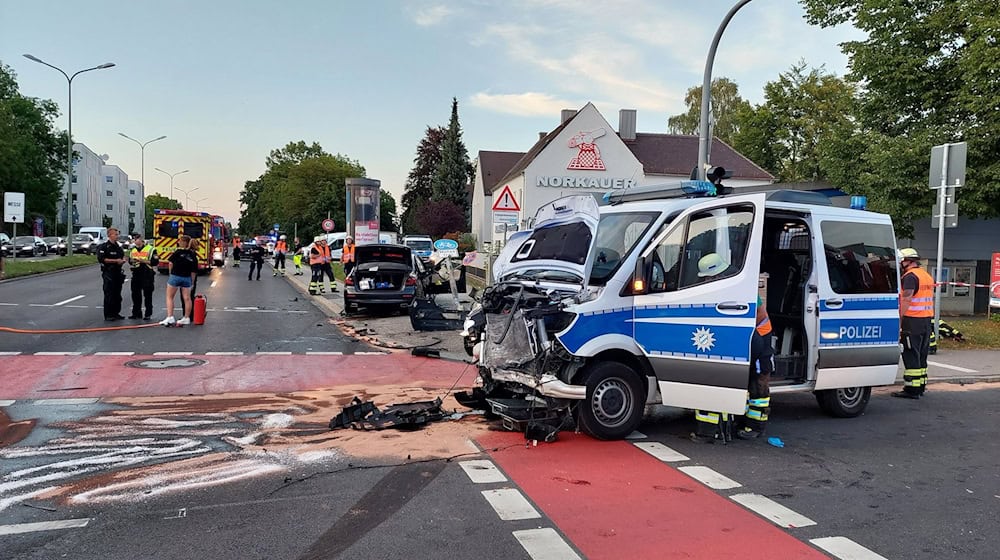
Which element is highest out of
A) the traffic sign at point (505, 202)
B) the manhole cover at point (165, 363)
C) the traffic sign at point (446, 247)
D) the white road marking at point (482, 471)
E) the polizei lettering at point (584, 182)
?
the polizei lettering at point (584, 182)

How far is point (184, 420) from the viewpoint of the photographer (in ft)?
22.2

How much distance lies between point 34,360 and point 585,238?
8235 millimetres

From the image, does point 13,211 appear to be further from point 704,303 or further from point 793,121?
point 793,121

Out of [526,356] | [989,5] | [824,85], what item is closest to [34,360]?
[526,356]

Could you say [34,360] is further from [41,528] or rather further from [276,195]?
[276,195]

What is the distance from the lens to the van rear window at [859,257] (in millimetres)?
7012

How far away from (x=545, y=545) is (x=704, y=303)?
2.89m

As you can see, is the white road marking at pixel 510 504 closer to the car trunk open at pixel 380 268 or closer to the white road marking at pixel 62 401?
the white road marking at pixel 62 401

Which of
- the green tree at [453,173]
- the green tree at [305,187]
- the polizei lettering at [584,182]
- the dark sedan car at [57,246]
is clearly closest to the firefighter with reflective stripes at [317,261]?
the polizei lettering at [584,182]

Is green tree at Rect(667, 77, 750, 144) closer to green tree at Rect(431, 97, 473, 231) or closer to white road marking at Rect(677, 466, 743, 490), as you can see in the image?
green tree at Rect(431, 97, 473, 231)

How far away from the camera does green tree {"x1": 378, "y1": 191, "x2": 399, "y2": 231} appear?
252 ft

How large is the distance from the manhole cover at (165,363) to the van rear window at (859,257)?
8.44 m

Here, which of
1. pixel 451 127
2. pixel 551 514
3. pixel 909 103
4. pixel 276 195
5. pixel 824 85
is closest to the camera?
pixel 551 514

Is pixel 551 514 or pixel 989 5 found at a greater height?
pixel 989 5
